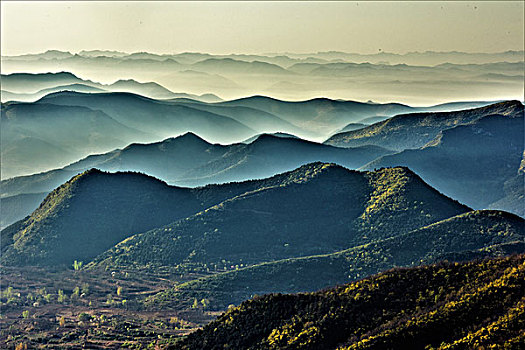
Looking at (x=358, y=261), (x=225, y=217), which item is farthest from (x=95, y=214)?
(x=358, y=261)

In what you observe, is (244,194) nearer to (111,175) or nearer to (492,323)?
(111,175)

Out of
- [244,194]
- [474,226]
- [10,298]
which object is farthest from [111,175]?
[474,226]

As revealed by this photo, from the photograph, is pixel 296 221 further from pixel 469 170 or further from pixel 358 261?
pixel 469 170

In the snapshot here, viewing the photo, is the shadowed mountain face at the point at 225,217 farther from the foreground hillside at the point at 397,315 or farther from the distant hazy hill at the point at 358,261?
the foreground hillside at the point at 397,315

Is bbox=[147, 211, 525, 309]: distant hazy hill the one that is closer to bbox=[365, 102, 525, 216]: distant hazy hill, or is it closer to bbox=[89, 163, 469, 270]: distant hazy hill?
bbox=[89, 163, 469, 270]: distant hazy hill

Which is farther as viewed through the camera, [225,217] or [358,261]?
[225,217]

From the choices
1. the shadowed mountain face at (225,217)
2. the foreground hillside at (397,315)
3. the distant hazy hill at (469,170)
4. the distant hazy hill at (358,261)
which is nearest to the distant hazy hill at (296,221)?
the shadowed mountain face at (225,217)
